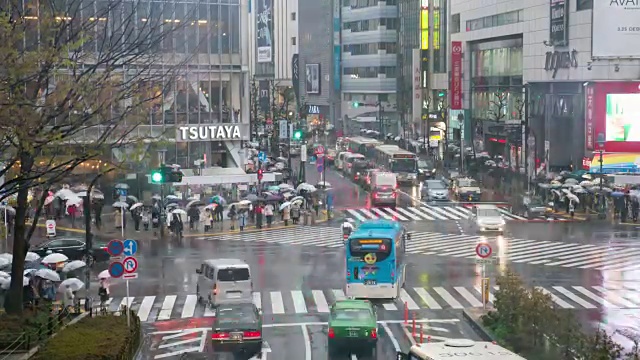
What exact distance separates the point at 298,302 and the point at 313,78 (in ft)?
427

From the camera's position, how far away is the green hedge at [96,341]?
893 inches

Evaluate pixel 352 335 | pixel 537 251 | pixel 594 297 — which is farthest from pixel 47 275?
pixel 537 251

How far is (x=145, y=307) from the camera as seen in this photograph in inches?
1331

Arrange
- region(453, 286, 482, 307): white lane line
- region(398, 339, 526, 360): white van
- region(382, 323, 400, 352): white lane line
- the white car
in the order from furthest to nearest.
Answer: the white car < region(453, 286, 482, 307): white lane line < region(382, 323, 400, 352): white lane line < region(398, 339, 526, 360): white van

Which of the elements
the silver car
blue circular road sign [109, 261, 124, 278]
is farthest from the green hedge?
the silver car

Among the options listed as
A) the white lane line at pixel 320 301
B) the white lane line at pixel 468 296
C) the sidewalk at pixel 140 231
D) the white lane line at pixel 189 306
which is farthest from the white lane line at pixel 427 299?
the sidewalk at pixel 140 231

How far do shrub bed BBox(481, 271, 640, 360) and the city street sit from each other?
1.33 m

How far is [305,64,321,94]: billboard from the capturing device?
161125 millimetres

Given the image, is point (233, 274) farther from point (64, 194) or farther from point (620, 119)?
point (620, 119)

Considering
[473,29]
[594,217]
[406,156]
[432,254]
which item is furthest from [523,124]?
[432,254]

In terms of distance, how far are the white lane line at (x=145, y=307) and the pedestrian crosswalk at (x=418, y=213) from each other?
2343 cm

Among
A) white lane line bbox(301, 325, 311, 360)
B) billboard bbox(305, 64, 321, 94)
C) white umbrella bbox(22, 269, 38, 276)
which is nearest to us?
white lane line bbox(301, 325, 311, 360)

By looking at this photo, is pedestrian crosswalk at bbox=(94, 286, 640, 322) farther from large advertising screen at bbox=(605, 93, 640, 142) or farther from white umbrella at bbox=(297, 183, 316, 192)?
large advertising screen at bbox=(605, 93, 640, 142)

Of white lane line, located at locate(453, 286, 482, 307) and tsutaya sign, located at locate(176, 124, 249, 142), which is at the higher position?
tsutaya sign, located at locate(176, 124, 249, 142)
